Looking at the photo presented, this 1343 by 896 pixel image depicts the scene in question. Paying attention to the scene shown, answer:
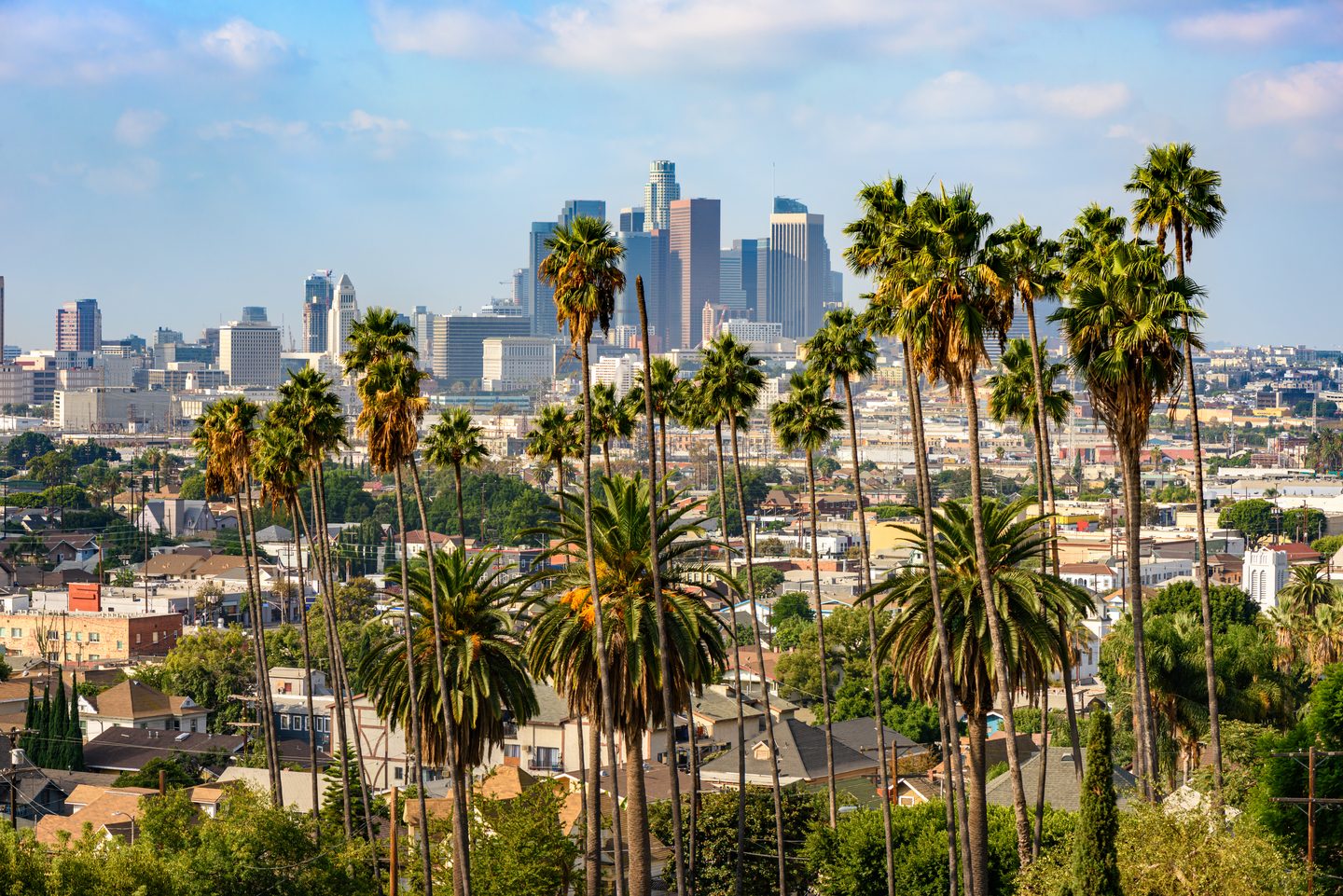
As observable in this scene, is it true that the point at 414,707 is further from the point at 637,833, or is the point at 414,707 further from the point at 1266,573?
the point at 1266,573

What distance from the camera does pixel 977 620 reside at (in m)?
35.5

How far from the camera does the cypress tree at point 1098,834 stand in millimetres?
30703

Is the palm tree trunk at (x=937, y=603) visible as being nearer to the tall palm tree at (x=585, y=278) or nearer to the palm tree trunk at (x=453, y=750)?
the tall palm tree at (x=585, y=278)

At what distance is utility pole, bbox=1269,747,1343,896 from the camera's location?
3738cm

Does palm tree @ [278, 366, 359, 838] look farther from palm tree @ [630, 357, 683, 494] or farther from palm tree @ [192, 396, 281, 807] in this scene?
palm tree @ [630, 357, 683, 494]

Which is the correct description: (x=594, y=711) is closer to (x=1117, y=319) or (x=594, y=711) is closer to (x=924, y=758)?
(x=1117, y=319)

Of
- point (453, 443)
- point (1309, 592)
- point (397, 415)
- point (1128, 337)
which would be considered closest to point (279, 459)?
point (453, 443)

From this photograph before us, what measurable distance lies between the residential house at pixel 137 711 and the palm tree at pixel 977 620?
55.3m

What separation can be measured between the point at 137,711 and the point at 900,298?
6070 cm

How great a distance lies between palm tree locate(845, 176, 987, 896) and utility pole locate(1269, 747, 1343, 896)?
21.8ft

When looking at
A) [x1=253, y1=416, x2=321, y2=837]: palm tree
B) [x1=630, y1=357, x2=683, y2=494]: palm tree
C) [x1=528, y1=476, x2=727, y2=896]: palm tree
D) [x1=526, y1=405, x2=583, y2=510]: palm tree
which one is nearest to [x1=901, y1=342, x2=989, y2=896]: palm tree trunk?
[x1=528, y1=476, x2=727, y2=896]: palm tree

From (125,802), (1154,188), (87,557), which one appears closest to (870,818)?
(1154,188)

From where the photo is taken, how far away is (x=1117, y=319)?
116ft

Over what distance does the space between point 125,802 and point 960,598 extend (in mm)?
33797
